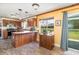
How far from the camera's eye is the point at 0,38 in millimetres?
2143

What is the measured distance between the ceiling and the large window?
23 cm

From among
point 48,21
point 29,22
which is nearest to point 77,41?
point 48,21

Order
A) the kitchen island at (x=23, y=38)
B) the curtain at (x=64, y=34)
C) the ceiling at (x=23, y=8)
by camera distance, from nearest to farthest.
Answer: the ceiling at (x=23, y=8) < the curtain at (x=64, y=34) < the kitchen island at (x=23, y=38)

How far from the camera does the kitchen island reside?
231cm

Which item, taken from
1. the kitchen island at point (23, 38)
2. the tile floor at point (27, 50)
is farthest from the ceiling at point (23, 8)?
the tile floor at point (27, 50)

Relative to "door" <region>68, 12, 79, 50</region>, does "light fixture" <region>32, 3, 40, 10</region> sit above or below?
above

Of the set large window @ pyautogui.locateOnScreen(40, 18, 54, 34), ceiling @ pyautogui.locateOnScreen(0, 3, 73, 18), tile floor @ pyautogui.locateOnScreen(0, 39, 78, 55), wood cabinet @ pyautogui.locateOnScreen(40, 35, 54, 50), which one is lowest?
tile floor @ pyautogui.locateOnScreen(0, 39, 78, 55)

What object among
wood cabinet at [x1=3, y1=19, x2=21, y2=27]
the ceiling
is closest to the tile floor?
wood cabinet at [x1=3, y1=19, x2=21, y2=27]

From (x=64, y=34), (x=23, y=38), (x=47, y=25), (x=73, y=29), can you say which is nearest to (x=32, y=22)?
(x=47, y=25)

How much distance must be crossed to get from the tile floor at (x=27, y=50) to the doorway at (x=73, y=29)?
0.66 ft

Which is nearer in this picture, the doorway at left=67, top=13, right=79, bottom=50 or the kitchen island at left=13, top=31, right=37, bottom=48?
the doorway at left=67, top=13, right=79, bottom=50

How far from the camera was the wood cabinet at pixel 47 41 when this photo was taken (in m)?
2.31

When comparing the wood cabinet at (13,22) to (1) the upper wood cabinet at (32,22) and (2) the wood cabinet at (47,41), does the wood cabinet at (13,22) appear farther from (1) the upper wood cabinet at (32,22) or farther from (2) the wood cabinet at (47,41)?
(2) the wood cabinet at (47,41)

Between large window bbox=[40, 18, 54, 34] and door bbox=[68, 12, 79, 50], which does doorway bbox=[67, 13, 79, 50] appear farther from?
large window bbox=[40, 18, 54, 34]
